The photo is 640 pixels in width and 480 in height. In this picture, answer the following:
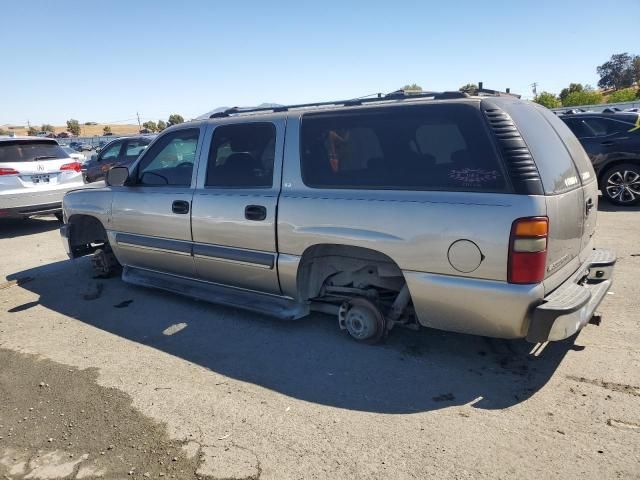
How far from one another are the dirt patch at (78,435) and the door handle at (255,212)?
5.37 feet

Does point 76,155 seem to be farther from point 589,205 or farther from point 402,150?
point 589,205

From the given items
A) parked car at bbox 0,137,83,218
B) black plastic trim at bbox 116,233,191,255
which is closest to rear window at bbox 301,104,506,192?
black plastic trim at bbox 116,233,191,255

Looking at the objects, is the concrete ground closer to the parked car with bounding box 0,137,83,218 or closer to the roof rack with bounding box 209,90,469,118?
the roof rack with bounding box 209,90,469,118

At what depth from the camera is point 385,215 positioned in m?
3.15

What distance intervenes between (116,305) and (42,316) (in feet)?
2.30

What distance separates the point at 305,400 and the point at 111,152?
12.4m

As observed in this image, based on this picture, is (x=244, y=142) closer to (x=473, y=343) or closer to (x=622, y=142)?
(x=473, y=343)

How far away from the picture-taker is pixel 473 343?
3.61 metres

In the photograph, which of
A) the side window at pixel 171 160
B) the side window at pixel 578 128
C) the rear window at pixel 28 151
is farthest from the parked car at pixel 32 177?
the side window at pixel 578 128

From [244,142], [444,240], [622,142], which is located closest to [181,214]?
[244,142]

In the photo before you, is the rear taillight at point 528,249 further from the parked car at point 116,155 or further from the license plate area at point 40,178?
the parked car at point 116,155

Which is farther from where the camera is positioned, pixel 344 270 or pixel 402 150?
pixel 344 270

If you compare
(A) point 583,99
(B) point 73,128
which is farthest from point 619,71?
(B) point 73,128

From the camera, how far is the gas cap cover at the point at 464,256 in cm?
283
